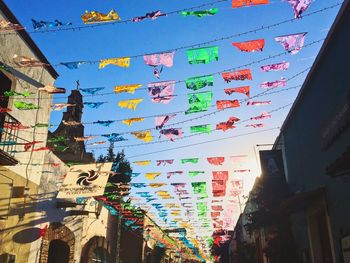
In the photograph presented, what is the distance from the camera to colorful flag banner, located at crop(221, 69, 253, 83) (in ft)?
33.2

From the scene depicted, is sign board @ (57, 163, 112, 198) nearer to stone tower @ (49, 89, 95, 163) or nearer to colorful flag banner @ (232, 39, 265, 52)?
colorful flag banner @ (232, 39, 265, 52)

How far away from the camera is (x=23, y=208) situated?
11.0 meters

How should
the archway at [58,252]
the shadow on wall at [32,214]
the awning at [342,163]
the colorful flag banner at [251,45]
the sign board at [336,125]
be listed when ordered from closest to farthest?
the awning at [342,163]
the sign board at [336,125]
the colorful flag banner at [251,45]
the shadow on wall at [32,214]
the archway at [58,252]

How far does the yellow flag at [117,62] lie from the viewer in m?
9.22

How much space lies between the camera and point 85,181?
12.5m

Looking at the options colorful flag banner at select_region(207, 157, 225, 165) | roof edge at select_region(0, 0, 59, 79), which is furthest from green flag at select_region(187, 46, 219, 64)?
colorful flag banner at select_region(207, 157, 225, 165)

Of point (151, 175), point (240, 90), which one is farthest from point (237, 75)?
point (151, 175)

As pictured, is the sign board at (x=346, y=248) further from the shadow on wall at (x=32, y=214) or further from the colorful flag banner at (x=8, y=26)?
the colorful flag banner at (x=8, y=26)

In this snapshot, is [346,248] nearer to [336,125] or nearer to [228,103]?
[336,125]

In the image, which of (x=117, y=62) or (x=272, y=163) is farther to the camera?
(x=272, y=163)

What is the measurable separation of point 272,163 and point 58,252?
896 centimetres

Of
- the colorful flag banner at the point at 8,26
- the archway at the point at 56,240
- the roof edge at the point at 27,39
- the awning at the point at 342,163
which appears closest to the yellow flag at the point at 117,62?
the roof edge at the point at 27,39

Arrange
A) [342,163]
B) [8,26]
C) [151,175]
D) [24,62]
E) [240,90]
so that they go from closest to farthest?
1. [342,163]
2. [8,26]
3. [240,90]
4. [24,62]
5. [151,175]

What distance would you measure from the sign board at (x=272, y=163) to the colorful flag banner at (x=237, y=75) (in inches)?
145
